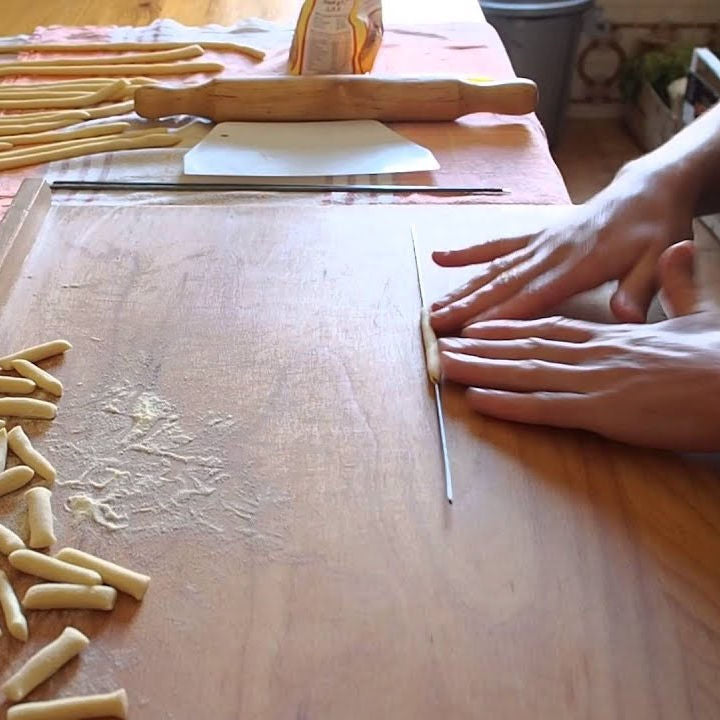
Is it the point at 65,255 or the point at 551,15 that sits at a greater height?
the point at 65,255

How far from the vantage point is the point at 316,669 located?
590 millimetres

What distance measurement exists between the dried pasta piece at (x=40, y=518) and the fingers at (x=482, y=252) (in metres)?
0.47

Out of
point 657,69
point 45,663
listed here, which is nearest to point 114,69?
point 45,663

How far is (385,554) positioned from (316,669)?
0.35 feet

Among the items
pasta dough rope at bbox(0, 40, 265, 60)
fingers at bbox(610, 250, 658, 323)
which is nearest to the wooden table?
fingers at bbox(610, 250, 658, 323)

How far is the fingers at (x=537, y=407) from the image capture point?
75 centimetres

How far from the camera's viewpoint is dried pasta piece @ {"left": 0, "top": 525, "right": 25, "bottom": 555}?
0.67 meters

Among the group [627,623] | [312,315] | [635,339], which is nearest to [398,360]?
[312,315]

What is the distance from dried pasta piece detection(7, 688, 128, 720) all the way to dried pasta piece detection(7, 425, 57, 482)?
0.21 m

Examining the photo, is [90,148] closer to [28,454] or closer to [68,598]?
[28,454]

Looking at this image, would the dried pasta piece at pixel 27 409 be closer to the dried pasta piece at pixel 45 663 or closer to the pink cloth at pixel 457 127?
the dried pasta piece at pixel 45 663

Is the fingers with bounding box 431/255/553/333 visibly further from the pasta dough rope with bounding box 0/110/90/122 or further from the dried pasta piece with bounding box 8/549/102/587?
the pasta dough rope with bounding box 0/110/90/122

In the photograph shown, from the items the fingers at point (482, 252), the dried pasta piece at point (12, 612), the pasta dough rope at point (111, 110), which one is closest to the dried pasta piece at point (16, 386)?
the dried pasta piece at point (12, 612)

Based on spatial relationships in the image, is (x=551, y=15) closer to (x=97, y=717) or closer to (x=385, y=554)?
(x=385, y=554)
